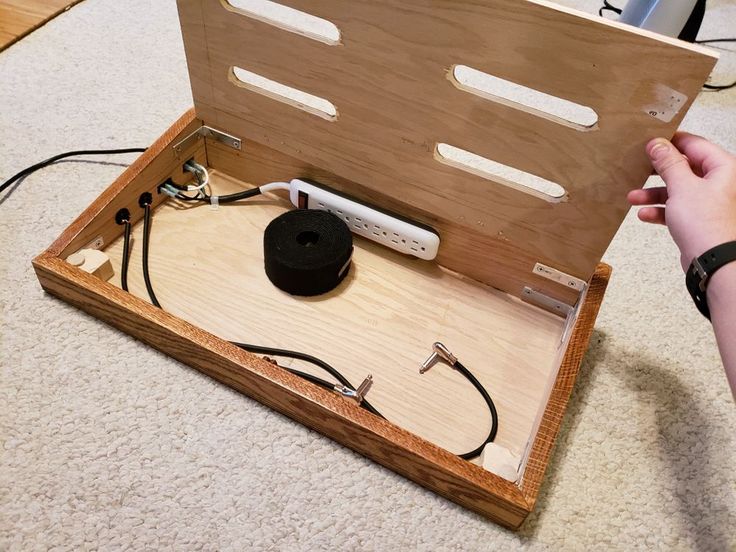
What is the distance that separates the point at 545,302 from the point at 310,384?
332 millimetres

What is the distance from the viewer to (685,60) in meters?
0.50

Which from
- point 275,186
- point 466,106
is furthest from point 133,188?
Answer: point 466,106

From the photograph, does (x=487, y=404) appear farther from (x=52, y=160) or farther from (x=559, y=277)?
(x=52, y=160)

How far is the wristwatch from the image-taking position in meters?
0.49

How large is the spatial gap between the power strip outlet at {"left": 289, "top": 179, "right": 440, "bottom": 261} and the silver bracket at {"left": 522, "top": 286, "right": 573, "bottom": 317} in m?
0.13

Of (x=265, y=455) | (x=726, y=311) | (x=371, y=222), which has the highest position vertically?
(x=726, y=311)

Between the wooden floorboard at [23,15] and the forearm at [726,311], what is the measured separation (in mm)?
1242

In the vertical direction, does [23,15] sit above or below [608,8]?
below

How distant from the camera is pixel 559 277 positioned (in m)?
0.72

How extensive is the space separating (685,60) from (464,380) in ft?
1.31

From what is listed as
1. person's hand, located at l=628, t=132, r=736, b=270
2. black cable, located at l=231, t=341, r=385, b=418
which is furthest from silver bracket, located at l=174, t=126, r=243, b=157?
person's hand, located at l=628, t=132, r=736, b=270

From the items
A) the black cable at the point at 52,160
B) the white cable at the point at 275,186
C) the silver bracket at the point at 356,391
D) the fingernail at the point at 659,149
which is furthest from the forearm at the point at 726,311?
the black cable at the point at 52,160

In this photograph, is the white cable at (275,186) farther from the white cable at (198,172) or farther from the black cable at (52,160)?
the black cable at (52,160)

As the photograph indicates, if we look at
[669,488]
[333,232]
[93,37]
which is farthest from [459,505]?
[93,37]
